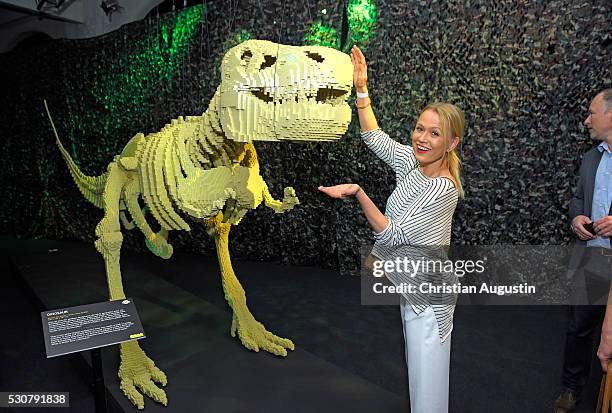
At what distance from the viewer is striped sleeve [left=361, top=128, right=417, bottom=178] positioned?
166 cm

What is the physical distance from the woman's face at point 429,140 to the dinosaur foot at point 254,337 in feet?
5.36

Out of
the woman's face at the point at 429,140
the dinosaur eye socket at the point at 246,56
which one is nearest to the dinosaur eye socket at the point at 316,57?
the dinosaur eye socket at the point at 246,56

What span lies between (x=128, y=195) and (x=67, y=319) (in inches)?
40.5

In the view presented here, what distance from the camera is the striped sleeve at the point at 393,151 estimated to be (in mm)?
1658

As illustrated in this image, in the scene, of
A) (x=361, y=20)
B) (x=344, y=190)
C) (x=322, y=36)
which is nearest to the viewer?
(x=344, y=190)

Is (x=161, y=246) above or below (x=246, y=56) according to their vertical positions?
below

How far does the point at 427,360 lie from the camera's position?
1.53 meters

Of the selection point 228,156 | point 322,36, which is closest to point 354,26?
point 322,36

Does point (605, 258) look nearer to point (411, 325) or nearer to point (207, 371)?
point (411, 325)

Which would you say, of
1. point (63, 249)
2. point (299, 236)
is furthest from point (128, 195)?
point (63, 249)

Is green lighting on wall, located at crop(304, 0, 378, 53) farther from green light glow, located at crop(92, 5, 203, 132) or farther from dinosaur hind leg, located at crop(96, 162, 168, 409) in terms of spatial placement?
dinosaur hind leg, located at crop(96, 162, 168, 409)

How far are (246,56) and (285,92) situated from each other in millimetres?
294

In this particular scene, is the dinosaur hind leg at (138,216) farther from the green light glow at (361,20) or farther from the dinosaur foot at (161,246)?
the green light glow at (361,20)

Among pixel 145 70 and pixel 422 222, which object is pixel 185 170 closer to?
pixel 422 222
